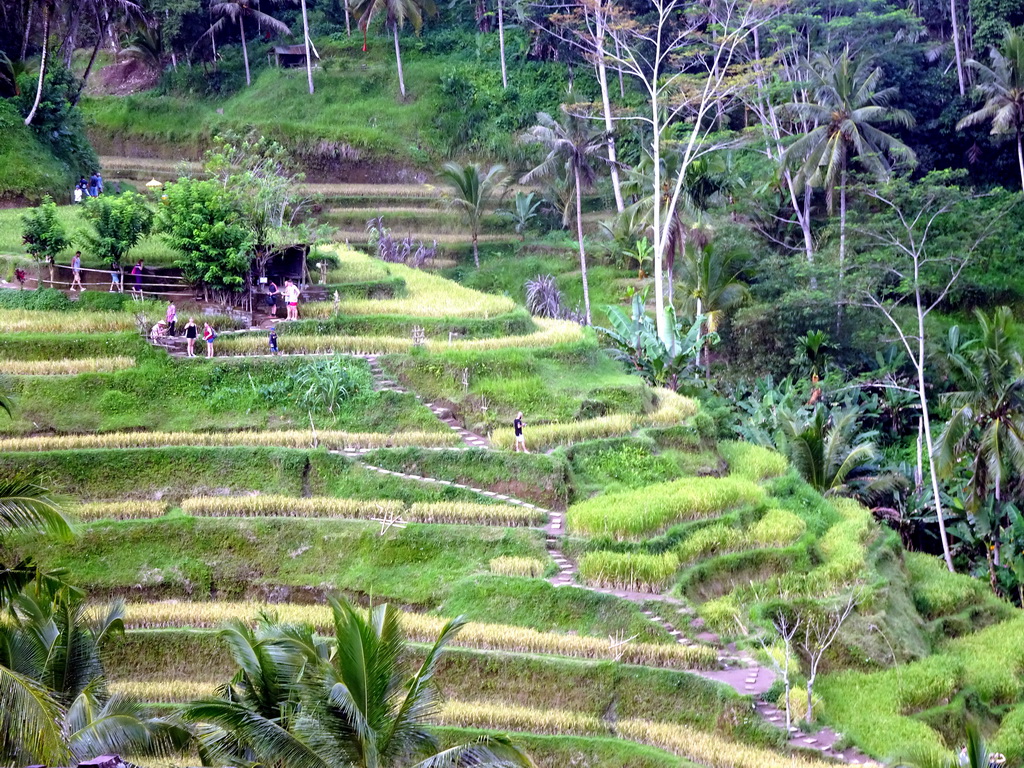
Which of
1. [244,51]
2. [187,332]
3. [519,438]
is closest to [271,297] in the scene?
[187,332]

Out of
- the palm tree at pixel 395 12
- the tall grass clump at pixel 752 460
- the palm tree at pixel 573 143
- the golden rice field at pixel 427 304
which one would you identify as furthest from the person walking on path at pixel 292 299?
the palm tree at pixel 395 12

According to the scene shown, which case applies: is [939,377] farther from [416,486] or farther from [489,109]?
[489,109]

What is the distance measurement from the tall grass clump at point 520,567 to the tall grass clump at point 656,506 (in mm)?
1223

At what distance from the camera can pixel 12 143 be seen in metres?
34.1

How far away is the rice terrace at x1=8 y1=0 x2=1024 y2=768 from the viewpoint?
16.3m

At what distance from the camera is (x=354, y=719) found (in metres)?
11.9

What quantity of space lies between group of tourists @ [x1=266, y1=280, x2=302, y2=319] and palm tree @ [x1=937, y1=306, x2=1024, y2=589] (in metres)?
14.3

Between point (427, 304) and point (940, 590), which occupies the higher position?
point (427, 304)

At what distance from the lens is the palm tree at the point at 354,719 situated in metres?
11.9

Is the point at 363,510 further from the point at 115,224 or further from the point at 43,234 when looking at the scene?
the point at 43,234

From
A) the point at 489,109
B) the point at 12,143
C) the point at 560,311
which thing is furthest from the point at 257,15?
the point at 560,311

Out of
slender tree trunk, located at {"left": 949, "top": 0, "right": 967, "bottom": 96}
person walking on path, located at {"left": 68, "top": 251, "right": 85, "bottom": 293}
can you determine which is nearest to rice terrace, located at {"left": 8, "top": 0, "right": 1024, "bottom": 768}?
person walking on path, located at {"left": 68, "top": 251, "right": 85, "bottom": 293}

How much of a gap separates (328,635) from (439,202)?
89.2 ft

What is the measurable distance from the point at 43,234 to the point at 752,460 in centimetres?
1637
